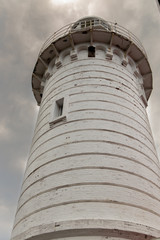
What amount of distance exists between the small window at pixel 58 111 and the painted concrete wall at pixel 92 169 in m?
0.09

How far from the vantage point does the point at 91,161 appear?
7.05 metres

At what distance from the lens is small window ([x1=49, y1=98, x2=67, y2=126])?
902cm

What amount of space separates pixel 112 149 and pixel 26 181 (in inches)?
142

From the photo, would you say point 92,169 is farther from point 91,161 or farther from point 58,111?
point 58,111

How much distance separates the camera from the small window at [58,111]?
355 inches

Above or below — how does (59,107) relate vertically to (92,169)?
above

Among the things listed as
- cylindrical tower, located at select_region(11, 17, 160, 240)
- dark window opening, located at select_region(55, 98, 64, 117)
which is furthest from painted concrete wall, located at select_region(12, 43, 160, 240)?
dark window opening, located at select_region(55, 98, 64, 117)

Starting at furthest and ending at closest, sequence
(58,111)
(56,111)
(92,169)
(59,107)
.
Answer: (59,107) → (58,111) → (56,111) → (92,169)

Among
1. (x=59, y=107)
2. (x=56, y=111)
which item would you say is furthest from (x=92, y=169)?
(x=59, y=107)

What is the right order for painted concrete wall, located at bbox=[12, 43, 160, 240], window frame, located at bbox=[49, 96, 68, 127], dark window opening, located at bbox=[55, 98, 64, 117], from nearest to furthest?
painted concrete wall, located at bbox=[12, 43, 160, 240] → window frame, located at bbox=[49, 96, 68, 127] → dark window opening, located at bbox=[55, 98, 64, 117]

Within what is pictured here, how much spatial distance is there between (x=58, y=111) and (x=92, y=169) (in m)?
4.01

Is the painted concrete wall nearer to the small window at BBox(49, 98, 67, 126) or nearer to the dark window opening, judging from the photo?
the small window at BBox(49, 98, 67, 126)

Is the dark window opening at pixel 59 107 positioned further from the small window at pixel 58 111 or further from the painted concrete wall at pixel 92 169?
the painted concrete wall at pixel 92 169

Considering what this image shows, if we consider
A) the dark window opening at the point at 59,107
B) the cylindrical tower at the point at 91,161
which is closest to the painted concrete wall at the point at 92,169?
the cylindrical tower at the point at 91,161
